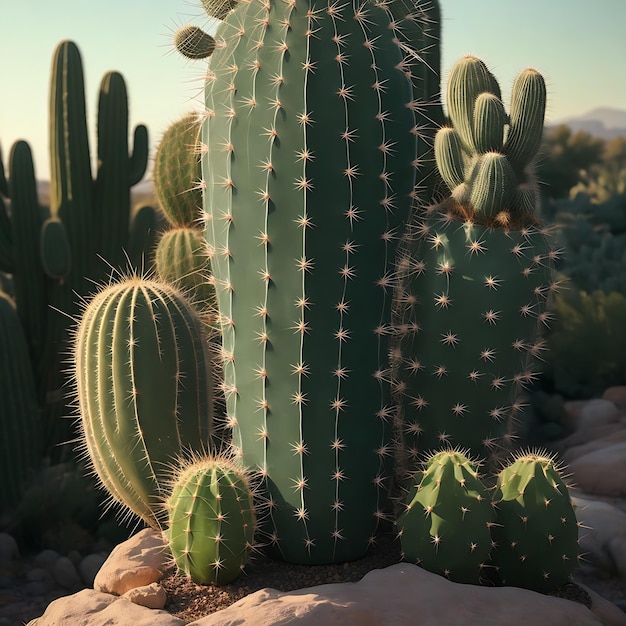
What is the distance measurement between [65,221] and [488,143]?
5220mm

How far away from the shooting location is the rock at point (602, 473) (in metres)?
6.45

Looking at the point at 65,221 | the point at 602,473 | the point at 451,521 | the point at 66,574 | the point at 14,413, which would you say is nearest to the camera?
the point at 451,521

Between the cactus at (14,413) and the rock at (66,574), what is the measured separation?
969mm

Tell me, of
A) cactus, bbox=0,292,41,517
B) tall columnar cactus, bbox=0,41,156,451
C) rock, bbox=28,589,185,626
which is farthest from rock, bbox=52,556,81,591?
rock, bbox=28,589,185,626

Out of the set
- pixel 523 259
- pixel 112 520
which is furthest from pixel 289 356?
pixel 112 520

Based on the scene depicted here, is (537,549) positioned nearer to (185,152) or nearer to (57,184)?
(185,152)

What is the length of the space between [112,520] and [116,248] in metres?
2.57

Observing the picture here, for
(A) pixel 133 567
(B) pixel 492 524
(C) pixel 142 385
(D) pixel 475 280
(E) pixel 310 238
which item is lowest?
(A) pixel 133 567

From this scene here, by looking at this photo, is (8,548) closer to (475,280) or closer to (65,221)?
(65,221)

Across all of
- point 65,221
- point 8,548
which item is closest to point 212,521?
point 8,548

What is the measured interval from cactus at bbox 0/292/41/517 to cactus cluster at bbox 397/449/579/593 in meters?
4.35

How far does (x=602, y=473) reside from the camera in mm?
6543

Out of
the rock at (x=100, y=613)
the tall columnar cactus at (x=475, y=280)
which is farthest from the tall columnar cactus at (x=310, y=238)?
the rock at (x=100, y=613)

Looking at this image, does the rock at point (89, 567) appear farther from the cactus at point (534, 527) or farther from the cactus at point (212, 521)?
the cactus at point (534, 527)
